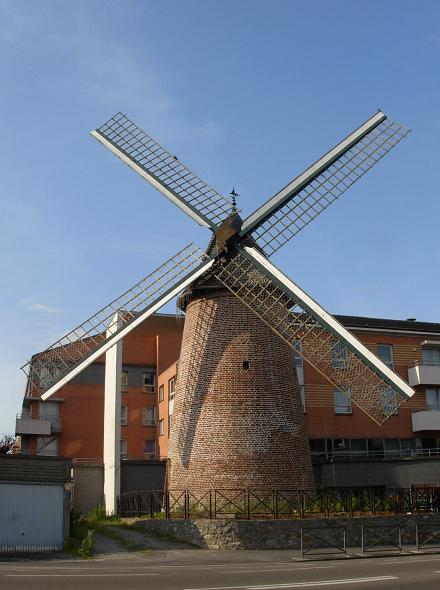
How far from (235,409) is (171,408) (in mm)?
15036

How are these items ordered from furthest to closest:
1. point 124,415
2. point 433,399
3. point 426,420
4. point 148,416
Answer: point 148,416
point 124,415
point 433,399
point 426,420

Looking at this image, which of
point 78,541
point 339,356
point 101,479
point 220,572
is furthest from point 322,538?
point 101,479

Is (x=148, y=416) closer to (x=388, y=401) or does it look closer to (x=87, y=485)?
(x=87, y=485)

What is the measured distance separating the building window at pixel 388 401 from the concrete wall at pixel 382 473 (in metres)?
13.1

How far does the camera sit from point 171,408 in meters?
41.5

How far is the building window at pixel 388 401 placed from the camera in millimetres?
24625

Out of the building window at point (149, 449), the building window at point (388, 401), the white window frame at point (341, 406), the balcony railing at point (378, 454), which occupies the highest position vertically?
the white window frame at point (341, 406)

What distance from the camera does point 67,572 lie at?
1767 cm

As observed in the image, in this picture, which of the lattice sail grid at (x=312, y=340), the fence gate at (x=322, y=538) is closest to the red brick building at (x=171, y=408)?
the lattice sail grid at (x=312, y=340)

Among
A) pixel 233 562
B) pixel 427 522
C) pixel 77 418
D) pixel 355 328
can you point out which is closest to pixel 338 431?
pixel 355 328

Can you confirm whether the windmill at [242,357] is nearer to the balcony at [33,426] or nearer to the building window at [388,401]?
the building window at [388,401]

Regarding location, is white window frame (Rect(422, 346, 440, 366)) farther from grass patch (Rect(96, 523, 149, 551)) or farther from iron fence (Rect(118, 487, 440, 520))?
grass patch (Rect(96, 523, 149, 551))

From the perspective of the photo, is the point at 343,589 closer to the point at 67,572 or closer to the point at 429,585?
the point at 429,585

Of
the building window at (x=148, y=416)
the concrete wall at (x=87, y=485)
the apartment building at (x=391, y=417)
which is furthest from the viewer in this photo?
the building window at (x=148, y=416)
